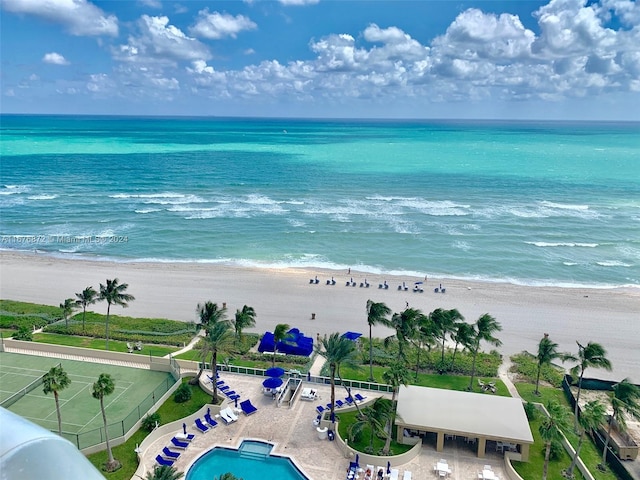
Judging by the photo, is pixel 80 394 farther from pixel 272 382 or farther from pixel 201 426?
pixel 272 382

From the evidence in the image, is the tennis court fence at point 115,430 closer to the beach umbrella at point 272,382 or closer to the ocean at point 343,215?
the beach umbrella at point 272,382

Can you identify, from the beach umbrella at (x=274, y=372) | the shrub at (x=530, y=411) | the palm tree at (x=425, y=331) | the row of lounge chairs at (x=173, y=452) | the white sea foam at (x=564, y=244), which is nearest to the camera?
the row of lounge chairs at (x=173, y=452)

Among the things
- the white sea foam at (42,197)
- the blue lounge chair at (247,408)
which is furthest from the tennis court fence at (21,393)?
the white sea foam at (42,197)

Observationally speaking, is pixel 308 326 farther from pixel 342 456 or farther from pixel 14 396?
pixel 14 396

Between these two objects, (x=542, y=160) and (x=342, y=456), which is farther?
(x=542, y=160)

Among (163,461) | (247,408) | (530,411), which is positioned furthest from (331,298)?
(163,461)

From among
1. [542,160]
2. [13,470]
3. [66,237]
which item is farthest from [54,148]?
[13,470]
